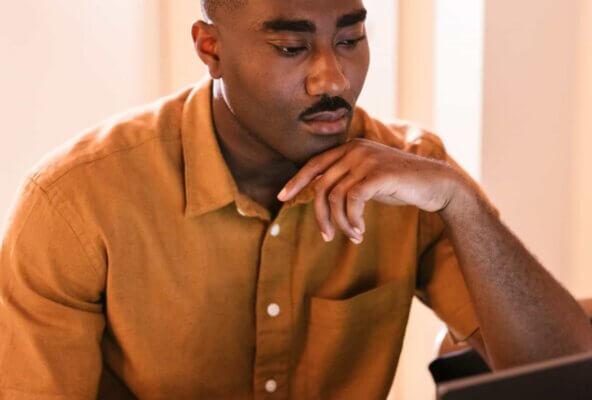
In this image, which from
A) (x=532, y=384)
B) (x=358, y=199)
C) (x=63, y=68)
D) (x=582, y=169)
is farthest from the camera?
(x=582, y=169)

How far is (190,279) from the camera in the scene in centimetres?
155

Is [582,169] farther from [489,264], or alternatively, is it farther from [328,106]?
[328,106]

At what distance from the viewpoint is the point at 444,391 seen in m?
0.66

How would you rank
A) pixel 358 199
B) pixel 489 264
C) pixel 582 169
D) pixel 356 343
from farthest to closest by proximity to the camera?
1. pixel 582 169
2. pixel 356 343
3. pixel 489 264
4. pixel 358 199

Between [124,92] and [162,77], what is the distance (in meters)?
0.13

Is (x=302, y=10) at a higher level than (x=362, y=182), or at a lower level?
higher

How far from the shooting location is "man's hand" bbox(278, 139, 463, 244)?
4.73 feet

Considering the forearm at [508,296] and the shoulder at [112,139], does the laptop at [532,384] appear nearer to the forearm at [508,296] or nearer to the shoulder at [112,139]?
the forearm at [508,296]

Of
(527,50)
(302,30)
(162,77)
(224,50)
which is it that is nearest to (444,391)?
(302,30)

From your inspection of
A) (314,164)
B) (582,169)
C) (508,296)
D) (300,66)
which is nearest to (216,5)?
(300,66)

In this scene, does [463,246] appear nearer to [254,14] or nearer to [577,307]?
[577,307]

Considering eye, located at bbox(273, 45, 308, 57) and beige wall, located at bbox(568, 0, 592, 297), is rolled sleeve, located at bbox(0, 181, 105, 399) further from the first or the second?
beige wall, located at bbox(568, 0, 592, 297)

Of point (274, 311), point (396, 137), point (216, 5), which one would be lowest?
point (274, 311)

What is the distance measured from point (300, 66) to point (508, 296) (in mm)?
473
